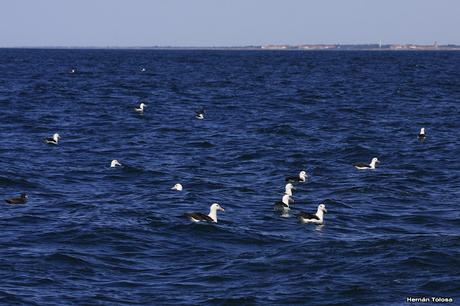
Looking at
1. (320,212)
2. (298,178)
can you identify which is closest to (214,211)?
(320,212)

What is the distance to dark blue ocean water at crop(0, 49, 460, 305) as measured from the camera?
18.5m

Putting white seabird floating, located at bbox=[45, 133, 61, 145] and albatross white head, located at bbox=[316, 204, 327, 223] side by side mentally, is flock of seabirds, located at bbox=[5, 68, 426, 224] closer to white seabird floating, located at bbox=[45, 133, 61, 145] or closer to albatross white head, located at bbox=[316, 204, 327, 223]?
albatross white head, located at bbox=[316, 204, 327, 223]

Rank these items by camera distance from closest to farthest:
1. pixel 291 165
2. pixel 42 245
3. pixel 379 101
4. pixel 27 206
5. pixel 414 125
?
pixel 42 245 < pixel 27 206 < pixel 291 165 < pixel 414 125 < pixel 379 101

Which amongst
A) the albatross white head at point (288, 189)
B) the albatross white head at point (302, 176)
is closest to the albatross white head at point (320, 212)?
the albatross white head at point (288, 189)

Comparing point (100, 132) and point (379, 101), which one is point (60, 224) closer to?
point (100, 132)

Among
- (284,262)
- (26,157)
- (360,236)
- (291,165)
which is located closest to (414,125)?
(291,165)

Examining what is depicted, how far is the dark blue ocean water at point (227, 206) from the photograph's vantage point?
60.6ft

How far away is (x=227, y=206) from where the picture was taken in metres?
27.7

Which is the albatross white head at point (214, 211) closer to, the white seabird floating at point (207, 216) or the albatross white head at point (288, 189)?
the white seabird floating at point (207, 216)

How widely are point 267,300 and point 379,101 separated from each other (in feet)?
167

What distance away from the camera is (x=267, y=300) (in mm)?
17469

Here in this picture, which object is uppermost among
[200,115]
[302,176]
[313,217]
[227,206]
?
[313,217]

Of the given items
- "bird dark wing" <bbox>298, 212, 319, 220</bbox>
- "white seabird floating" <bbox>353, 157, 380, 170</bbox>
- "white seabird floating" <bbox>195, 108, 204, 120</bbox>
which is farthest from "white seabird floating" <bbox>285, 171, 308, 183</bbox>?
"white seabird floating" <bbox>195, 108, 204, 120</bbox>

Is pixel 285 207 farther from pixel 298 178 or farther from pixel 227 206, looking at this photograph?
pixel 298 178
